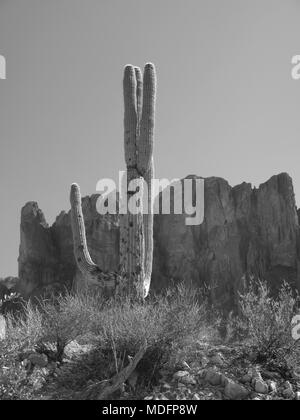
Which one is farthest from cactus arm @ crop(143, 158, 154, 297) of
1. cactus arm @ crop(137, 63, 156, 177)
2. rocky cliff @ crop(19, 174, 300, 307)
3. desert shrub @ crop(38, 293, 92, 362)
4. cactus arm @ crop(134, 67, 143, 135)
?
rocky cliff @ crop(19, 174, 300, 307)

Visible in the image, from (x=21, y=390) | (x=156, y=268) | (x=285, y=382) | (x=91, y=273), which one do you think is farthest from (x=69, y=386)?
(x=156, y=268)

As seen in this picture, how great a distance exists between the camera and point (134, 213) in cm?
871

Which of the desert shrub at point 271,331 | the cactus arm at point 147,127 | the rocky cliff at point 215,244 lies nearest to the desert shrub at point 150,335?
the desert shrub at point 271,331

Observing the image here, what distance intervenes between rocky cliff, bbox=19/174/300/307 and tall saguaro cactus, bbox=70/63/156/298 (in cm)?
2971

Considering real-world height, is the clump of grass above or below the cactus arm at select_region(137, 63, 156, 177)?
below

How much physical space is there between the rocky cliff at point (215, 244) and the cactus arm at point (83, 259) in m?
29.6

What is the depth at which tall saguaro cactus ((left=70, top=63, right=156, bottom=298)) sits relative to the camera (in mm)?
8570

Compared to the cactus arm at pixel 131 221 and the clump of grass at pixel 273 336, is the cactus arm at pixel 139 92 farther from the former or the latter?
the clump of grass at pixel 273 336

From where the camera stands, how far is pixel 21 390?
4.69m

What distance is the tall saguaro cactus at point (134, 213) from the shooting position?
28.1 ft

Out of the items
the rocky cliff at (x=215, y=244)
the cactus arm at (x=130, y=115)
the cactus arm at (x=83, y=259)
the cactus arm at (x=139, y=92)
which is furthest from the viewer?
the rocky cliff at (x=215, y=244)

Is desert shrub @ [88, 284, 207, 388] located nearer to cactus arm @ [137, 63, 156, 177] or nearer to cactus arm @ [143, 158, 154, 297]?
cactus arm @ [143, 158, 154, 297]

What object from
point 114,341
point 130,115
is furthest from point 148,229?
point 114,341
